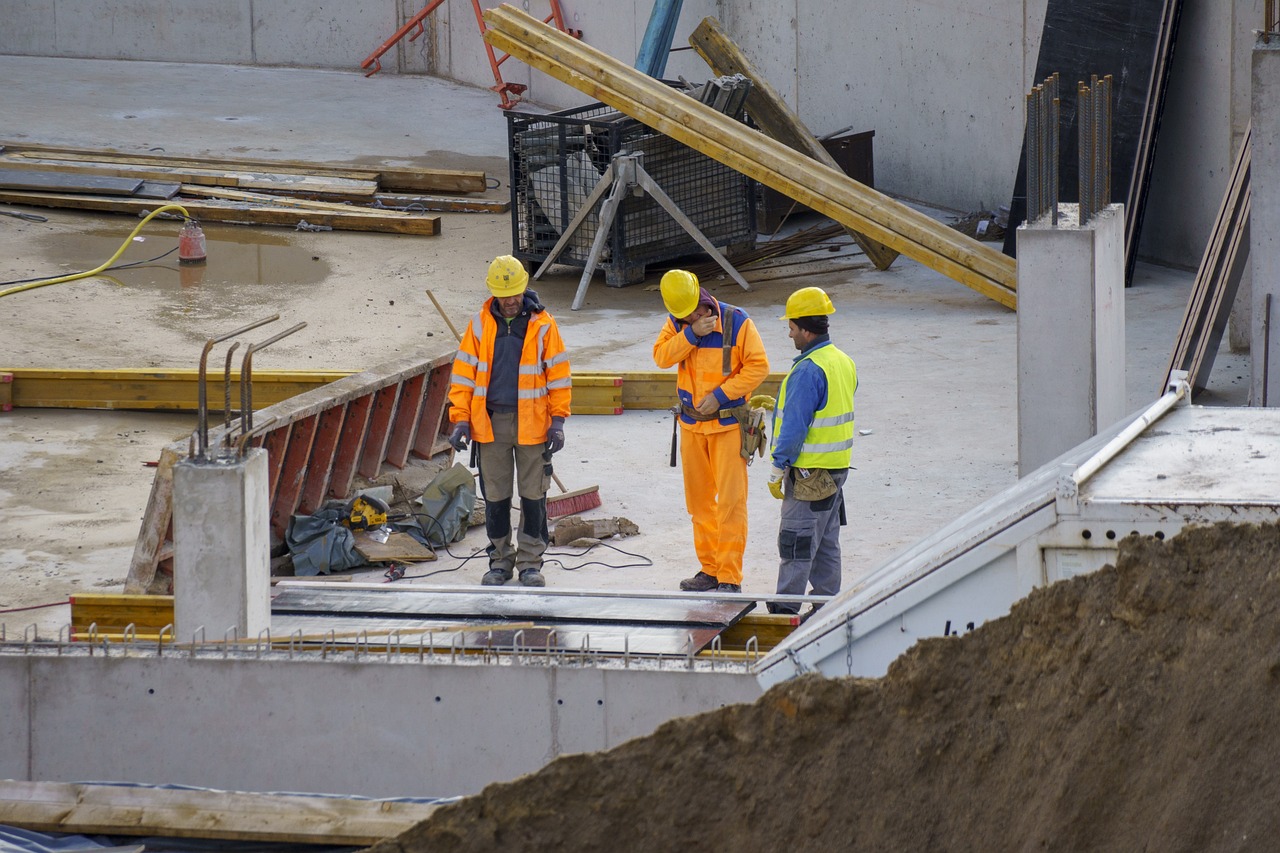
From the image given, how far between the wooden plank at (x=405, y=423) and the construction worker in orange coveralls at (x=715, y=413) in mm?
2456

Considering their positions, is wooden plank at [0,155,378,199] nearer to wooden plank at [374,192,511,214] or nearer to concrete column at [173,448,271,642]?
wooden plank at [374,192,511,214]

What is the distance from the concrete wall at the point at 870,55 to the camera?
14219 mm

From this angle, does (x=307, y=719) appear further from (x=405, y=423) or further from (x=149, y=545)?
(x=405, y=423)

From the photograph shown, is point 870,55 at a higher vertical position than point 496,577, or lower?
higher

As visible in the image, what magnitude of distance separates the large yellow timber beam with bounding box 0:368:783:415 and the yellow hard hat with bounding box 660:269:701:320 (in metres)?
3.22

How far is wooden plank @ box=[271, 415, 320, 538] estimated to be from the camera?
9.04 meters

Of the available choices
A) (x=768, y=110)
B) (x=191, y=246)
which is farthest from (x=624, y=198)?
(x=191, y=246)

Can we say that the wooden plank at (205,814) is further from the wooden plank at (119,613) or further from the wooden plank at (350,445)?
the wooden plank at (350,445)

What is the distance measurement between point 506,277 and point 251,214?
9981mm

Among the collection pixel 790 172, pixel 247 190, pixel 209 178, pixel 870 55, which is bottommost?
pixel 790 172

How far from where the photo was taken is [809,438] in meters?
7.46

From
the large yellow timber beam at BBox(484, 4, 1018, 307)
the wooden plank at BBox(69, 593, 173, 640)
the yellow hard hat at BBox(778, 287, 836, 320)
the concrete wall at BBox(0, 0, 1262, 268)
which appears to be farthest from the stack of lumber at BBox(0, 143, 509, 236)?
the yellow hard hat at BBox(778, 287, 836, 320)

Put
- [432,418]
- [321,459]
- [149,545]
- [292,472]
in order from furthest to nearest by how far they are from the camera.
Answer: [432,418]
[321,459]
[292,472]
[149,545]

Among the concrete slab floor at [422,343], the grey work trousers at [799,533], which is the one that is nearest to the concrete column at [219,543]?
the concrete slab floor at [422,343]
